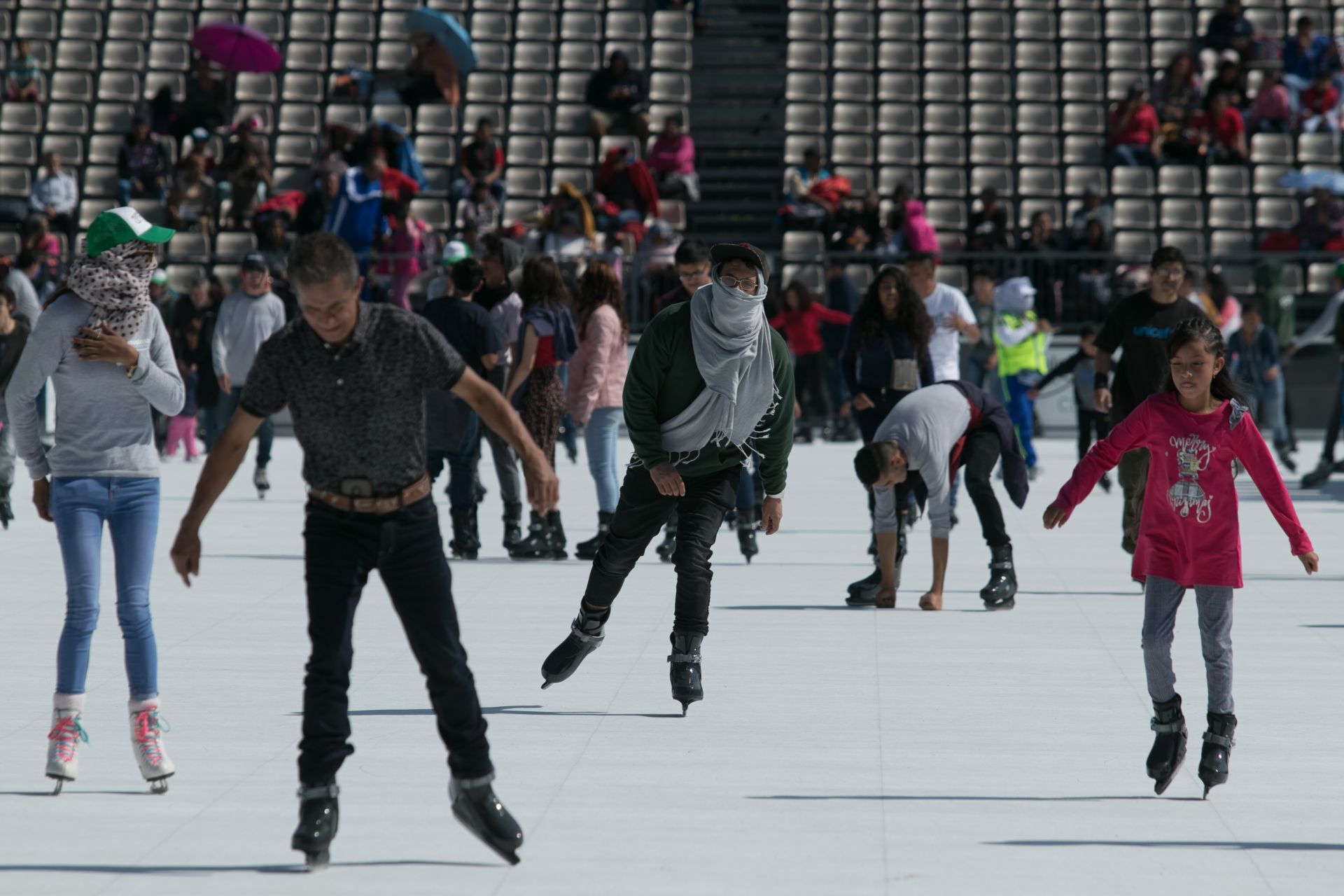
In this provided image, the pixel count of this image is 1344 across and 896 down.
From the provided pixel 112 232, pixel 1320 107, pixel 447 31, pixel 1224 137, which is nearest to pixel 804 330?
pixel 447 31

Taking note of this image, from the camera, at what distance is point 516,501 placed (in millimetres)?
10055

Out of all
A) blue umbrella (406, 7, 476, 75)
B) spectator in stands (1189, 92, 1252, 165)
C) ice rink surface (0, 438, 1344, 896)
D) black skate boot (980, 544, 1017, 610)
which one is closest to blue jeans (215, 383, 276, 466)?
ice rink surface (0, 438, 1344, 896)

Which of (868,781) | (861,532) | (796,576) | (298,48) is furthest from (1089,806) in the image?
(298,48)

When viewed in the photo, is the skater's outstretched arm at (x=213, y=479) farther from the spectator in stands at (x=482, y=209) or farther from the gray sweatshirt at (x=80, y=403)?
the spectator in stands at (x=482, y=209)

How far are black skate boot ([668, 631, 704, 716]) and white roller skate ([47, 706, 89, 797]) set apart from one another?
1.86 metres

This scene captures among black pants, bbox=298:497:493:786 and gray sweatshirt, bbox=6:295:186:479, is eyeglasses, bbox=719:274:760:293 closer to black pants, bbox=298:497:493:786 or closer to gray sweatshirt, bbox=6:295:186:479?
gray sweatshirt, bbox=6:295:186:479

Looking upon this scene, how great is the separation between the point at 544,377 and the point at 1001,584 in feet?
9.79

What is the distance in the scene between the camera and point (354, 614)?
4195 millimetres

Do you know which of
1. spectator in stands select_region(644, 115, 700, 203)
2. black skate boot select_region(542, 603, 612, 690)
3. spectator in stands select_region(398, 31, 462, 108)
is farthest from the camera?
spectator in stands select_region(398, 31, 462, 108)

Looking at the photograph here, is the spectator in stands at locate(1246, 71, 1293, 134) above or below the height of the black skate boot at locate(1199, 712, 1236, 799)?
above

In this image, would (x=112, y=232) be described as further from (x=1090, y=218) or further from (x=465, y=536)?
(x=1090, y=218)

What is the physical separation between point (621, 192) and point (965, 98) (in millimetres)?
5058

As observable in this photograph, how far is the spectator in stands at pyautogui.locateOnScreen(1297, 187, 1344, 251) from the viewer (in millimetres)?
19672

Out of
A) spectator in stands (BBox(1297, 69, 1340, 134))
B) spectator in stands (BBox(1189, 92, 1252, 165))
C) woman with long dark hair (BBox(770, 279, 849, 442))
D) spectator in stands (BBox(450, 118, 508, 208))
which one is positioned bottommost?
woman with long dark hair (BBox(770, 279, 849, 442))
